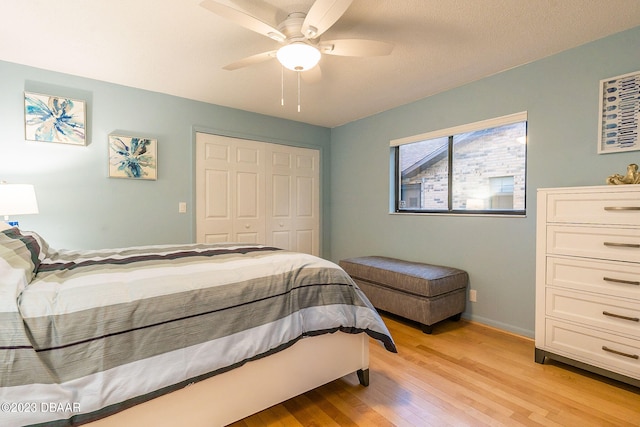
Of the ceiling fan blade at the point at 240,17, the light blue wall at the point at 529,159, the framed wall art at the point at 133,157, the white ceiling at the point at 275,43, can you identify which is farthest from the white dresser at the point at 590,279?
the framed wall art at the point at 133,157

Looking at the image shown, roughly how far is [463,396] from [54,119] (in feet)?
12.5

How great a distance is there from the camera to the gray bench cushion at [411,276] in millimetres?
2549

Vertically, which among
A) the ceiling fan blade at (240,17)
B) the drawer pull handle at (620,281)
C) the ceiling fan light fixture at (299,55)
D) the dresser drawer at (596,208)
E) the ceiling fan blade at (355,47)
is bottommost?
the drawer pull handle at (620,281)

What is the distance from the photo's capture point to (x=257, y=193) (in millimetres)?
3773

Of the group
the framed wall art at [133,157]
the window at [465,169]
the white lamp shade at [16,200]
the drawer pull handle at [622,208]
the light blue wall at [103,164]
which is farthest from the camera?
the framed wall art at [133,157]

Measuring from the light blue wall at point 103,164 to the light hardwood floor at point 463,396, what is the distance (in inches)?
92.4

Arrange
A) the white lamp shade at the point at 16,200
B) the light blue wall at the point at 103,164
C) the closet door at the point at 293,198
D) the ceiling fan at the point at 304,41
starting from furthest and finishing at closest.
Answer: the closet door at the point at 293,198 < the light blue wall at the point at 103,164 < the white lamp shade at the point at 16,200 < the ceiling fan at the point at 304,41

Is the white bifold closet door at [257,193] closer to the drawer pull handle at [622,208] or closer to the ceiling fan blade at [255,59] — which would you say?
the ceiling fan blade at [255,59]

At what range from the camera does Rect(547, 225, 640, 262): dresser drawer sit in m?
1.69

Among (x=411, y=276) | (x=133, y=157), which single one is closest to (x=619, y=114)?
(x=411, y=276)

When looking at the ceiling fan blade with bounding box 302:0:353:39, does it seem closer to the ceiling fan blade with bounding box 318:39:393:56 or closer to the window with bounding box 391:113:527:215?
the ceiling fan blade with bounding box 318:39:393:56

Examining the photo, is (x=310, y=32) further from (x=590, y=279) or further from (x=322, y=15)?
(x=590, y=279)

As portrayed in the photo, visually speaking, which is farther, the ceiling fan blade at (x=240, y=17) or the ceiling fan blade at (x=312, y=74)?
the ceiling fan blade at (x=312, y=74)

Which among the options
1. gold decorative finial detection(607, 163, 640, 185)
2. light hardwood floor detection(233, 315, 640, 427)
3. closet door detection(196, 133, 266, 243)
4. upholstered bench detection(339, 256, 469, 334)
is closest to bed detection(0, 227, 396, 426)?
light hardwood floor detection(233, 315, 640, 427)
